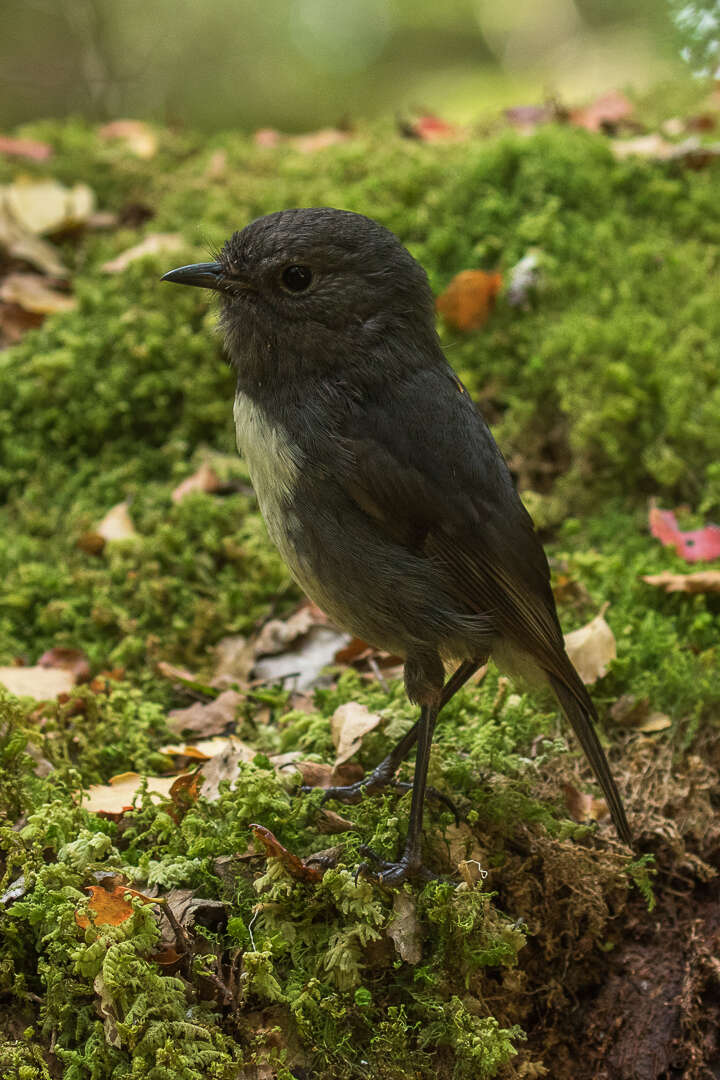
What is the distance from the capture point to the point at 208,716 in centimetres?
366

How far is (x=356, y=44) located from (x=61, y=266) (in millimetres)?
7448

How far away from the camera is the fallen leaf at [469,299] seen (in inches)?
196

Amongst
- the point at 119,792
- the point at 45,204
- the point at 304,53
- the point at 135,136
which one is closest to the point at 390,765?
the point at 119,792

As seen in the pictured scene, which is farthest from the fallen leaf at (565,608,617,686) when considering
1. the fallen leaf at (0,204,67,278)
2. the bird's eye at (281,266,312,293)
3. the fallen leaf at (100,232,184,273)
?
the fallen leaf at (0,204,67,278)

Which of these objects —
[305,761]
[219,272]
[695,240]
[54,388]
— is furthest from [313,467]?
[695,240]

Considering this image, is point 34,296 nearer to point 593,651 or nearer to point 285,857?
point 593,651

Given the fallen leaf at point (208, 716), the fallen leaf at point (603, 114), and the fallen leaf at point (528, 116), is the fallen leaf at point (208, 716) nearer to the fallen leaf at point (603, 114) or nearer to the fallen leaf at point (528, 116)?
the fallen leaf at point (603, 114)

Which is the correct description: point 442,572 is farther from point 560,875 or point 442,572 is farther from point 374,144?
point 374,144

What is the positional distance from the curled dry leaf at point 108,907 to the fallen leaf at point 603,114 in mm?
5281

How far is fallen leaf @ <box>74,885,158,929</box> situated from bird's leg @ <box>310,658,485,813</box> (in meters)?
0.70

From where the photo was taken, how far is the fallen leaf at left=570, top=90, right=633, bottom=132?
6.39m

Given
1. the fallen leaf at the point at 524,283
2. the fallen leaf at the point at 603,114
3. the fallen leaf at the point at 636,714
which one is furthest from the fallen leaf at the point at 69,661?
the fallen leaf at the point at 603,114

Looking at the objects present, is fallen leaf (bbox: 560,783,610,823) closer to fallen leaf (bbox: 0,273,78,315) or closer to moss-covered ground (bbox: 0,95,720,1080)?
moss-covered ground (bbox: 0,95,720,1080)

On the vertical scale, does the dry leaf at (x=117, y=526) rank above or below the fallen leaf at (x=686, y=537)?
above
